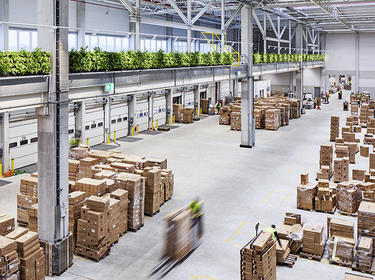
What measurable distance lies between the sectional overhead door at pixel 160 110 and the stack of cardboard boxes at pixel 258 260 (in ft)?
73.3

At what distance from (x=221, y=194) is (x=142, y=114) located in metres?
14.9

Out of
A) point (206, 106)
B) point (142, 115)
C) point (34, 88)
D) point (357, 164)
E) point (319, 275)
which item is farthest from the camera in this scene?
point (206, 106)

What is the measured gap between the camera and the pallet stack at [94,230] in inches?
406

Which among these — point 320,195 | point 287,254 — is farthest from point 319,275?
point 320,195

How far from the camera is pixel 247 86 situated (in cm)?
2384

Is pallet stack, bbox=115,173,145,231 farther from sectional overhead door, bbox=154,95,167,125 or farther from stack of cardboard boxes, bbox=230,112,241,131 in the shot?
sectional overhead door, bbox=154,95,167,125

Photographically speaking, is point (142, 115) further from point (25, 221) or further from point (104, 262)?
point (104, 262)

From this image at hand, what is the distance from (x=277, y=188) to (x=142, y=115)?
14.9m

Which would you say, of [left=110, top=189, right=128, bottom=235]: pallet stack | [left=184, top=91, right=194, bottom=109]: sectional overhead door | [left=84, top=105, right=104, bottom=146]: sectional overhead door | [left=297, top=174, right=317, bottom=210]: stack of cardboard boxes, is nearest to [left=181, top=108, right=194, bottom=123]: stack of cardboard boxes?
[left=184, top=91, right=194, bottom=109]: sectional overhead door

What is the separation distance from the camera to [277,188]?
1631cm

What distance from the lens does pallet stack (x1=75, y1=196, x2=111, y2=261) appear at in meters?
10.3

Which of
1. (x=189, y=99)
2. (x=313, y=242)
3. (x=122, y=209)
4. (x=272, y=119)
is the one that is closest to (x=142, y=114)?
(x=189, y=99)

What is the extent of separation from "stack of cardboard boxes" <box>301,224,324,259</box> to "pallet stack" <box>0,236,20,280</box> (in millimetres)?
7016

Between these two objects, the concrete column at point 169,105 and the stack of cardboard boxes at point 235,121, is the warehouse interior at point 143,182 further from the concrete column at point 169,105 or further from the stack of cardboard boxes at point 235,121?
the concrete column at point 169,105
